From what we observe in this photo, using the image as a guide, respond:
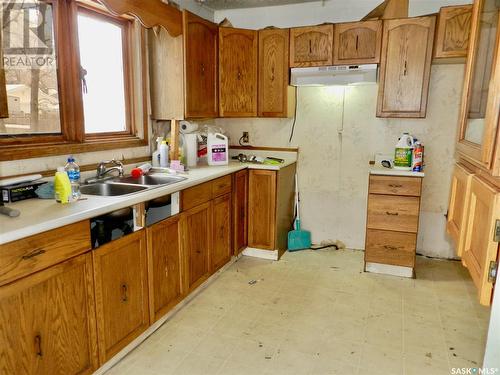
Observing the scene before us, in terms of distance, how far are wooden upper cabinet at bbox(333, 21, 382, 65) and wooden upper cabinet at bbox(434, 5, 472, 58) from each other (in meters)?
0.44

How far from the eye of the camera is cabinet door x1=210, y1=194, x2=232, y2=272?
9.14 feet

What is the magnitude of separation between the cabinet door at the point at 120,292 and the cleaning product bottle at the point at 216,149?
53.4 inches

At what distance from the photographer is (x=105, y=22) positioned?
2.54 m

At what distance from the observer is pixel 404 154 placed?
9.73 feet

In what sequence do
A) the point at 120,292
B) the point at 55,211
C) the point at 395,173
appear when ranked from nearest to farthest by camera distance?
1. the point at 55,211
2. the point at 120,292
3. the point at 395,173

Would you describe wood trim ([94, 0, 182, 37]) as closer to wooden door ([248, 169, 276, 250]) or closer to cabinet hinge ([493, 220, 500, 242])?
wooden door ([248, 169, 276, 250])

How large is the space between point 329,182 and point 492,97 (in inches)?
88.6

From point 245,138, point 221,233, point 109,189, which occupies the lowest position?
point 221,233

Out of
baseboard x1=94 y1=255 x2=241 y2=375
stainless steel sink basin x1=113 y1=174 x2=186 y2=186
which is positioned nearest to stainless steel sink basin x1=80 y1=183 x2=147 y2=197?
stainless steel sink basin x1=113 y1=174 x2=186 y2=186

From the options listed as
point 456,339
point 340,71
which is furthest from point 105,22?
point 456,339

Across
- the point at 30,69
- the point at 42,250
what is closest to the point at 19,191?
the point at 42,250

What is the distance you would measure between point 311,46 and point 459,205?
1.84 metres

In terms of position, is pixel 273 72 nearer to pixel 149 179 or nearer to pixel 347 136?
pixel 347 136

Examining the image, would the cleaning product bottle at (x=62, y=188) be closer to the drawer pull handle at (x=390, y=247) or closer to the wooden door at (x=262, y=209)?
the wooden door at (x=262, y=209)
